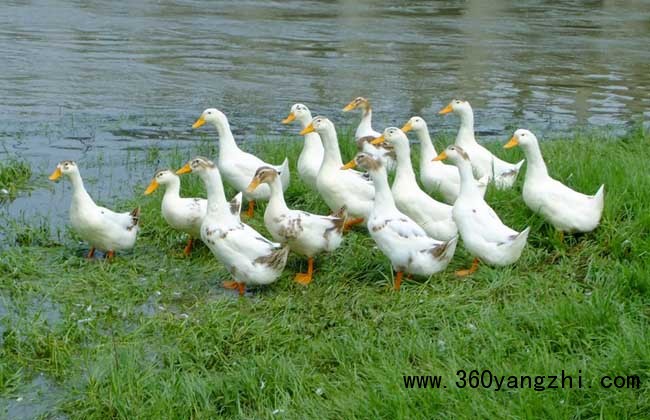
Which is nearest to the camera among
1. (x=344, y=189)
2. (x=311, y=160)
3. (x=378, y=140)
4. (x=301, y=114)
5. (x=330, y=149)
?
(x=344, y=189)

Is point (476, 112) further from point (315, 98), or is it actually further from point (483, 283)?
point (483, 283)

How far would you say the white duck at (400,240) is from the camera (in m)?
6.30

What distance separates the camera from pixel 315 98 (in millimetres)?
13250

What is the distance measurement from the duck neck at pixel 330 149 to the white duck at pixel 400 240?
905mm

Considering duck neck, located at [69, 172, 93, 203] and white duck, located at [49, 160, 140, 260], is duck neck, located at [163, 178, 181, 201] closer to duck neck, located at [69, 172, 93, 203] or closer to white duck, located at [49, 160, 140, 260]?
white duck, located at [49, 160, 140, 260]

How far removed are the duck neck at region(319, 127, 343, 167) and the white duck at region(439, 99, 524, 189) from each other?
48.3 inches

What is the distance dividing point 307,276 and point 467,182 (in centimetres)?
124

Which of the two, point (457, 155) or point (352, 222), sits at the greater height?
point (457, 155)

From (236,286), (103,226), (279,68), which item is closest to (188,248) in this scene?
(103,226)

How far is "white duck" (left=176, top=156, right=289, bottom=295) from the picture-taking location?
6.44 meters

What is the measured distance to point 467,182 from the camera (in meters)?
6.71

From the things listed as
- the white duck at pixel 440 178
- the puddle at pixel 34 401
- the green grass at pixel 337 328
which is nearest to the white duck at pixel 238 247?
the green grass at pixel 337 328

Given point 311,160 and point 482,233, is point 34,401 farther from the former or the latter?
point 311,160

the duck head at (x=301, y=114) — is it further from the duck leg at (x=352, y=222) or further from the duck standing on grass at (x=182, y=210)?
the duck standing on grass at (x=182, y=210)
